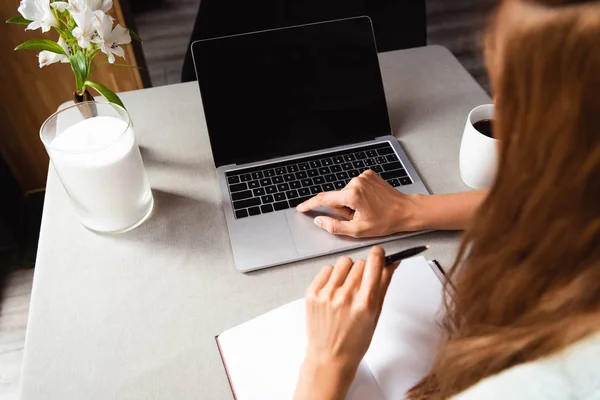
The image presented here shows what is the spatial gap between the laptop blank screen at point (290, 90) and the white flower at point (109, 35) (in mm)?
121

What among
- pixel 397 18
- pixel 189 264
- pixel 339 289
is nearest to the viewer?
pixel 339 289

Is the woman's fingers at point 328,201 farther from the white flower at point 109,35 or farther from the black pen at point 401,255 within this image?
the white flower at point 109,35

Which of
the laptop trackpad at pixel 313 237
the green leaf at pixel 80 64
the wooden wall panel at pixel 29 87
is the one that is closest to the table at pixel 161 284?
the laptop trackpad at pixel 313 237

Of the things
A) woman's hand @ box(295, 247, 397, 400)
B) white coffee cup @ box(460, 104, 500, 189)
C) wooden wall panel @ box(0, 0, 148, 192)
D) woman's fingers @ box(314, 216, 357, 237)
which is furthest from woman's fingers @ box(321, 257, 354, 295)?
wooden wall panel @ box(0, 0, 148, 192)

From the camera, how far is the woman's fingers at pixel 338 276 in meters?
0.57

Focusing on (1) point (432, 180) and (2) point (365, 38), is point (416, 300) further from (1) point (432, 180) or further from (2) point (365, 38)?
(2) point (365, 38)

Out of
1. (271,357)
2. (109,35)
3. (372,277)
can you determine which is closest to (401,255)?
(372,277)

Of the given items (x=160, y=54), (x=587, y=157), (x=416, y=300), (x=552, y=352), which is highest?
(x=587, y=157)

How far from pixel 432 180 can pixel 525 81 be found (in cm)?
43

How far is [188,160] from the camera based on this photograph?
0.84 metres

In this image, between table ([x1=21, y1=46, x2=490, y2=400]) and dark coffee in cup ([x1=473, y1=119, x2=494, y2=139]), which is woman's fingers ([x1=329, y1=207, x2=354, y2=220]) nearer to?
table ([x1=21, y1=46, x2=490, y2=400])

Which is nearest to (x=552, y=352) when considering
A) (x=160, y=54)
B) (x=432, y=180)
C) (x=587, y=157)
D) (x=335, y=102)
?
(x=587, y=157)

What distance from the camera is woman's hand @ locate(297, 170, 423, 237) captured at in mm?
680

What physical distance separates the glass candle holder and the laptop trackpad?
219mm
